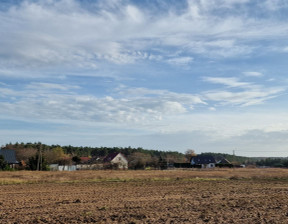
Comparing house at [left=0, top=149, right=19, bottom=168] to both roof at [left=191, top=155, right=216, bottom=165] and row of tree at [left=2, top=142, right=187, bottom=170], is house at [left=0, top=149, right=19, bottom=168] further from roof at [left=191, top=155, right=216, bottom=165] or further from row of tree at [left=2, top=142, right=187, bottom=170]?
roof at [left=191, top=155, right=216, bottom=165]

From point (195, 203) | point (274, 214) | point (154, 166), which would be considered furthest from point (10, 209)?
point (154, 166)

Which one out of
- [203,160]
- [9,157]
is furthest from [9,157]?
[203,160]

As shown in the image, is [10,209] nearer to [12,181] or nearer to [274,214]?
[274,214]

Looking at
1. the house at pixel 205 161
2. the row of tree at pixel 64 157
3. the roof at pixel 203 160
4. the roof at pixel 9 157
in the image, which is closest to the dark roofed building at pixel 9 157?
the roof at pixel 9 157

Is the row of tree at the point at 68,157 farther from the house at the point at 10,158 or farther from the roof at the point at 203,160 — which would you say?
the roof at the point at 203,160

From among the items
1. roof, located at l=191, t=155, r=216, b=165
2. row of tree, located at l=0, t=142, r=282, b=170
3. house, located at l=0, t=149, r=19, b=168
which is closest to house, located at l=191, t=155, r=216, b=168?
roof, located at l=191, t=155, r=216, b=165

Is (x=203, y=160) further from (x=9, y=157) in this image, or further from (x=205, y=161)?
(x=9, y=157)

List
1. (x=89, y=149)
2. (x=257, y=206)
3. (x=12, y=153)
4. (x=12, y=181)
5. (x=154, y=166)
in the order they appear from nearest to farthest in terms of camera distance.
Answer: (x=257, y=206) < (x=12, y=181) < (x=12, y=153) < (x=154, y=166) < (x=89, y=149)

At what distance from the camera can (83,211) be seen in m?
16.5

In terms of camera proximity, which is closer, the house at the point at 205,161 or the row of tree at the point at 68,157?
the row of tree at the point at 68,157

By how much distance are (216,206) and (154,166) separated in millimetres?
76123

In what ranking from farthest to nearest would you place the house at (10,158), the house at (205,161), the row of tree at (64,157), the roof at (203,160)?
the roof at (203,160), the house at (205,161), the house at (10,158), the row of tree at (64,157)

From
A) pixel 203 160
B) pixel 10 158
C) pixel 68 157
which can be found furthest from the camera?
pixel 203 160

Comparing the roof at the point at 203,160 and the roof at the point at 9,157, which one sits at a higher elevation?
the roof at the point at 9,157
